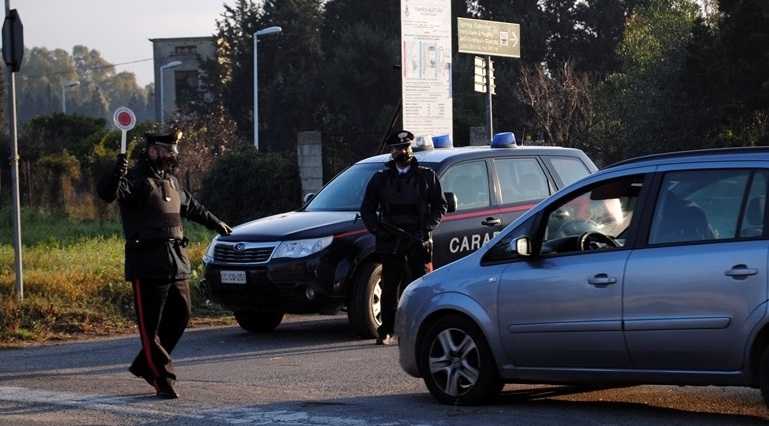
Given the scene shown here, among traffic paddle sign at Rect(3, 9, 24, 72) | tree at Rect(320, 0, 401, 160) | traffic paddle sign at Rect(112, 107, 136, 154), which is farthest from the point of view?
tree at Rect(320, 0, 401, 160)

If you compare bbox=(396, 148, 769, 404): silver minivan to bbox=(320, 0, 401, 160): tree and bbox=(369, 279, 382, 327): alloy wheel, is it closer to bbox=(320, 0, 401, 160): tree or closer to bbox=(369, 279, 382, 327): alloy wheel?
bbox=(369, 279, 382, 327): alloy wheel

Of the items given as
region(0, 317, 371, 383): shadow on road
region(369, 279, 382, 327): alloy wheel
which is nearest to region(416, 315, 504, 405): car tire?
region(0, 317, 371, 383): shadow on road

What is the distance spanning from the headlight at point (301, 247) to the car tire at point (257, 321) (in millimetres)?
1277

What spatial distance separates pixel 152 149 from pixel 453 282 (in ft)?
7.63

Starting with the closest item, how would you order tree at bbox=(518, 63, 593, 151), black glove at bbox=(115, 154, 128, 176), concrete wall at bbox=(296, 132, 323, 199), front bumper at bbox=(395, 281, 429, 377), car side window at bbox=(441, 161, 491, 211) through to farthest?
front bumper at bbox=(395, 281, 429, 377) → black glove at bbox=(115, 154, 128, 176) → car side window at bbox=(441, 161, 491, 211) → concrete wall at bbox=(296, 132, 323, 199) → tree at bbox=(518, 63, 593, 151)

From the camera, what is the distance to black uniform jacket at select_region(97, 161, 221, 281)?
30.7 ft

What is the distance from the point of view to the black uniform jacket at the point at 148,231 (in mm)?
9367

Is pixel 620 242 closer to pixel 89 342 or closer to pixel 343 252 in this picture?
pixel 343 252

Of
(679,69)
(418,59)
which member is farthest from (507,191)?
(679,69)

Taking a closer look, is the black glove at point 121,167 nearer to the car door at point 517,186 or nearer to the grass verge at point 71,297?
the grass verge at point 71,297

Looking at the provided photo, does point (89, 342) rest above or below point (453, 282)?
below

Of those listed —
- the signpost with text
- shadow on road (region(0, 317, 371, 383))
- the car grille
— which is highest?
the signpost with text

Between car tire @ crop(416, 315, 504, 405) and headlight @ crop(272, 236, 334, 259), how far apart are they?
12.9ft

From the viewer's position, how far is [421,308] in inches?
355
